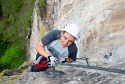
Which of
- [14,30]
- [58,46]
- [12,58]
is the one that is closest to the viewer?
[58,46]

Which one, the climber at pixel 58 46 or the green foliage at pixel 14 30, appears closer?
the climber at pixel 58 46

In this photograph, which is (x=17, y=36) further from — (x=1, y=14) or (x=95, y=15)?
(x=95, y=15)

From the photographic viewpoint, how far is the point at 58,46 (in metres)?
4.35

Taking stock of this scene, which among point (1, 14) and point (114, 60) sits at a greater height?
point (1, 14)

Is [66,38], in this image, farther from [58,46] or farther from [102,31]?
[102,31]

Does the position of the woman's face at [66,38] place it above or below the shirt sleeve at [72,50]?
above

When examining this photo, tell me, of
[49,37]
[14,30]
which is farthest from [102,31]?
[14,30]

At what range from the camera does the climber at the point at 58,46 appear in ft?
13.3

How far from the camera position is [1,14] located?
16797 millimetres

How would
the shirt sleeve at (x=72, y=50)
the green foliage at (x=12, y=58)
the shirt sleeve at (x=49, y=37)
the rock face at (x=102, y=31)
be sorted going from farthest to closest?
the green foliage at (x=12, y=58) → the rock face at (x=102, y=31) → the shirt sleeve at (x=72, y=50) → the shirt sleeve at (x=49, y=37)

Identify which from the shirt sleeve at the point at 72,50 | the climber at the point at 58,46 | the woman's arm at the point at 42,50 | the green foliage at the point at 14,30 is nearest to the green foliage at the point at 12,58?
the green foliage at the point at 14,30

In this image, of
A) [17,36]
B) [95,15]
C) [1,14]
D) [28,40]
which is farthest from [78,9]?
[1,14]

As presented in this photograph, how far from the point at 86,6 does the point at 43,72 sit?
272 centimetres

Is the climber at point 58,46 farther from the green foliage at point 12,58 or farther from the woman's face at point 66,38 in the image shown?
the green foliage at point 12,58
